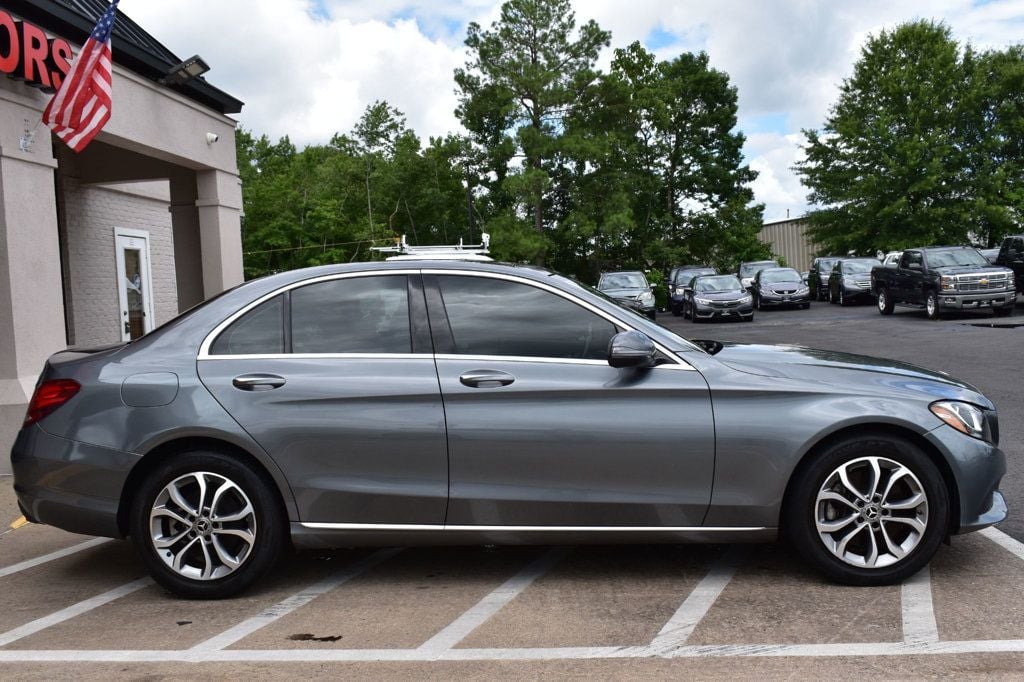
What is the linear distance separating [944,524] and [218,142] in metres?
10.2

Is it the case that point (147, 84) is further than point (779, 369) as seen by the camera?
Yes

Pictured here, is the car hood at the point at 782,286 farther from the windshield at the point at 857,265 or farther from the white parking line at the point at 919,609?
the white parking line at the point at 919,609

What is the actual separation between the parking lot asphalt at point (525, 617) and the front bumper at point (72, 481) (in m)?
0.42

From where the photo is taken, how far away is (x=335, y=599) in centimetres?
460

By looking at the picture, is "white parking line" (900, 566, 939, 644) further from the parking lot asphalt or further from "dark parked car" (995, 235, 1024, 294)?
"dark parked car" (995, 235, 1024, 294)

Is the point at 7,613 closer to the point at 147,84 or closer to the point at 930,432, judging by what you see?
the point at 930,432

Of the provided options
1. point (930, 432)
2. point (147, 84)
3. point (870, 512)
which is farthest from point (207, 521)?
point (147, 84)

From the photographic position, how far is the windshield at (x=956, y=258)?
24.0 metres

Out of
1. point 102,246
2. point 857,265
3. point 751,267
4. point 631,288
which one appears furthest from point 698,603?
point 751,267

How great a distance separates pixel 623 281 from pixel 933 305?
10.2 meters

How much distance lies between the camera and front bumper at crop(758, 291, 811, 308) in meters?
33.2

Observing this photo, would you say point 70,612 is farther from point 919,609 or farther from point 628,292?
point 628,292

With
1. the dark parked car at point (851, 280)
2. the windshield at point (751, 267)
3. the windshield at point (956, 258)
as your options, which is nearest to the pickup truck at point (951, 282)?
the windshield at point (956, 258)

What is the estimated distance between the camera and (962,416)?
179 inches
